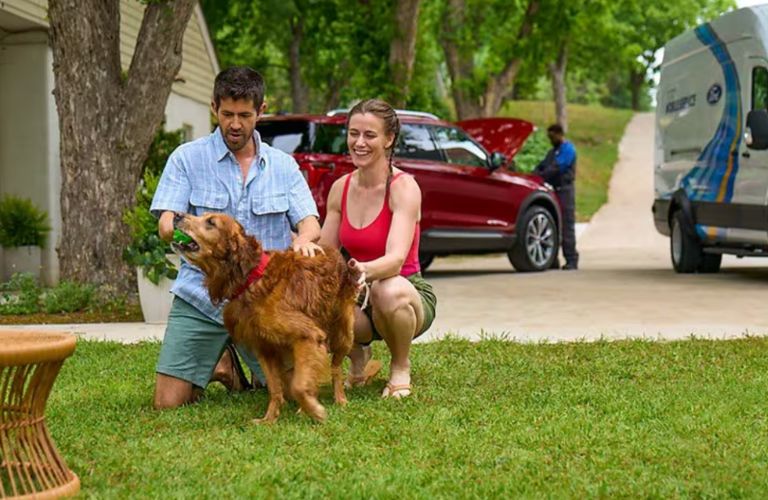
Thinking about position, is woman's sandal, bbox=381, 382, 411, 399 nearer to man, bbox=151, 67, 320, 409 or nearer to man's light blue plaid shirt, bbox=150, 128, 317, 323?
man, bbox=151, 67, 320, 409

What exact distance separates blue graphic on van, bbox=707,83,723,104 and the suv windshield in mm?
4324

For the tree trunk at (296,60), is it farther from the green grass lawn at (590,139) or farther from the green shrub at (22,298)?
the green shrub at (22,298)

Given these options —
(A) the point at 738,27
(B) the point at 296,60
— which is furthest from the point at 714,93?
(B) the point at 296,60

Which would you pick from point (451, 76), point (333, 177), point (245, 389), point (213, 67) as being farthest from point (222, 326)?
point (451, 76)

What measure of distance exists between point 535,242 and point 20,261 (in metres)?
6.59

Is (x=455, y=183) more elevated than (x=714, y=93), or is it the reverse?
(x=714, y=93)

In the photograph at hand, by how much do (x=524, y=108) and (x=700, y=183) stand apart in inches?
1478

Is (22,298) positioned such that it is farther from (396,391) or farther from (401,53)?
(401,53)

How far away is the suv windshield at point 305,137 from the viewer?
13.7 m

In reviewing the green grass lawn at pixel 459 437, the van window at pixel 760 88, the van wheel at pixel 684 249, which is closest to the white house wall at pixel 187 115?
the van wheel at pixel 684 249

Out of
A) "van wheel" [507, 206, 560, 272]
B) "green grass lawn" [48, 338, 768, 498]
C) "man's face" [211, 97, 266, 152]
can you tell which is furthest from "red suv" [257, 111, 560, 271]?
"man's face" [211, 97, 266, 152]

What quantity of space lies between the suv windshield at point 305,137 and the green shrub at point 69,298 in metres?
2.80

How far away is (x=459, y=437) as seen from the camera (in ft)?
18.5

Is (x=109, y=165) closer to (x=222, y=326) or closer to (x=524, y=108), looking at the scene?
(x=222, y=326)
